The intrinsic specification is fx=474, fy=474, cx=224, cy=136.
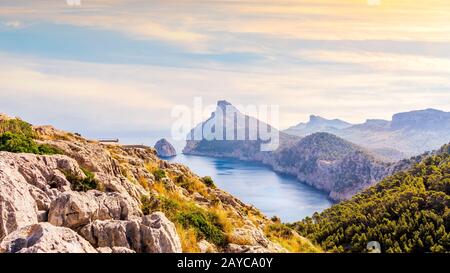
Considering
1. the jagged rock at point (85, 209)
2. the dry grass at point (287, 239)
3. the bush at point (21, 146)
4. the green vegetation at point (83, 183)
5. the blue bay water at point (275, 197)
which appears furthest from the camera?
the blue bay water at point (275, 197)

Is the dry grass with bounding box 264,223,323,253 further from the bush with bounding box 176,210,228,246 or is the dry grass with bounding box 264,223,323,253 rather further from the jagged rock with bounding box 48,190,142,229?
the jagged rock with bounding box 48,190,142,229

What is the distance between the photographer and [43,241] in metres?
7.24

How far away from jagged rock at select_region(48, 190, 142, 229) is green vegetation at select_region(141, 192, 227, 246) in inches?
76.8

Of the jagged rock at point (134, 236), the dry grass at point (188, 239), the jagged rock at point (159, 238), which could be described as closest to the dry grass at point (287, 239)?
the dry grass at point (188, 239)

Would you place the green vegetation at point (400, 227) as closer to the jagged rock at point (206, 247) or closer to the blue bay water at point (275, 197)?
the jagged rock at point (206, 247)

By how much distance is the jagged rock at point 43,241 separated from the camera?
715cm

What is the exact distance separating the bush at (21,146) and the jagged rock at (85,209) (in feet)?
13.5

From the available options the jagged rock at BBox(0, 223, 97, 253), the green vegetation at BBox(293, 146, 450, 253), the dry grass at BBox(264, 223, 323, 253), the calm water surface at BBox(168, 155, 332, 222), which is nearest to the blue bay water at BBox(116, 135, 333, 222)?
the calm water surface at BBox(168, 155, 332, 222)

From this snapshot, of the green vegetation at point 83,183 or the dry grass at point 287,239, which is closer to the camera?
the green vegetation at point 83,183

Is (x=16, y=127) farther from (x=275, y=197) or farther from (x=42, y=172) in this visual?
(x=275, y=197)

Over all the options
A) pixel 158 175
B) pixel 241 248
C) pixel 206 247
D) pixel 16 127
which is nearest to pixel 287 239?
pixel 158 175

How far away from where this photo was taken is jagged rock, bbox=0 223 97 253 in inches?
282

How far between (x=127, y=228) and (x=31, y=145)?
707 cm
